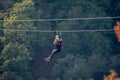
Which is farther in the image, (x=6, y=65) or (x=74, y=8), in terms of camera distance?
(x=74, y=8)

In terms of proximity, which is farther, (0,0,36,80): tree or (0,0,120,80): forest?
(0,0,120,80): forest

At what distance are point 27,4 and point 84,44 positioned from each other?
619 cm

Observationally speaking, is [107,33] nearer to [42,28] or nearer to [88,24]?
[88,24]

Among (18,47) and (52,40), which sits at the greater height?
(18,47)

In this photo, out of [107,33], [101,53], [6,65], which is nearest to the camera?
[6,65]

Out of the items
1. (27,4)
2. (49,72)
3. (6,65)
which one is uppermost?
(27,4)

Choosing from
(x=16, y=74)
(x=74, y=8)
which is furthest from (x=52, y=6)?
(x=16, y=74)

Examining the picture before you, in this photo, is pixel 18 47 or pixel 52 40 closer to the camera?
pixel 18 47

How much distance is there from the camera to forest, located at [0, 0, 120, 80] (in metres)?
41.2

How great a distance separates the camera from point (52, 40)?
45000mm

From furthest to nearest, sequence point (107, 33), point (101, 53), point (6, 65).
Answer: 1. point (107, 33)
2. point (101, 53)
3. point (6, 65)

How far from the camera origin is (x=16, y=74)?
40.5 meters

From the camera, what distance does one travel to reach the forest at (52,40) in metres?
41.2

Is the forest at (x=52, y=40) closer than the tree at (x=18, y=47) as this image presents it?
No
